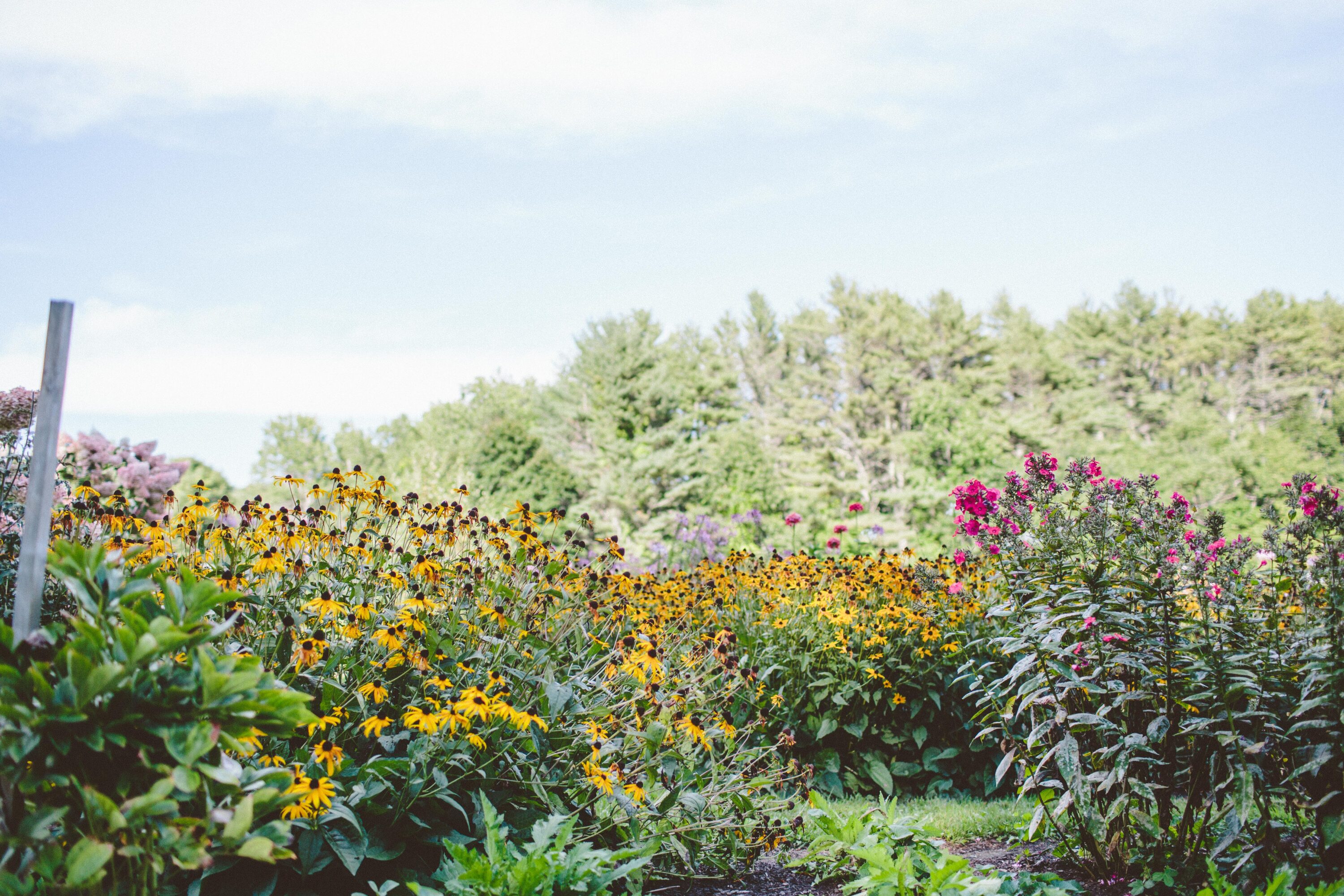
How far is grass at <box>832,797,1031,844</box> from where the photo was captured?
10.6ft

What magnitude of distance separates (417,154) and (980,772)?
12.3 metres

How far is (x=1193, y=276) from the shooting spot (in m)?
29.5

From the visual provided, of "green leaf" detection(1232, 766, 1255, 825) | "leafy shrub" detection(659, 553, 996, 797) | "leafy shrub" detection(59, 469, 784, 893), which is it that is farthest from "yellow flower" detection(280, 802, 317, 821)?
"green leaf" detection(1232, 766, 1255, 825)

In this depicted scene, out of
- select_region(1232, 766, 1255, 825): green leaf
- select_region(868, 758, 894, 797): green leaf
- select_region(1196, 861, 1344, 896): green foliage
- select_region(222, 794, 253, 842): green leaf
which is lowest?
select_region(868, 758, 894, 797): green leaf

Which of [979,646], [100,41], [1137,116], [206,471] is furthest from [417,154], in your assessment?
[206,471]

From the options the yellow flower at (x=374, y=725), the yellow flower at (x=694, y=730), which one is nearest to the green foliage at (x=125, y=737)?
the yellow flower at (x=374, y=725)

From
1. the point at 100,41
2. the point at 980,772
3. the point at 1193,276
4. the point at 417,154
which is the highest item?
the point at 1193,276

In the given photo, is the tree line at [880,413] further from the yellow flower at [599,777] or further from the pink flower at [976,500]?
the yellow flower at [599,777]

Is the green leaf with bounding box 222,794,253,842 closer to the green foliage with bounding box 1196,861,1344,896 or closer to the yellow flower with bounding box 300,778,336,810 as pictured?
the yellow flower with bounding box 300,778,336,810

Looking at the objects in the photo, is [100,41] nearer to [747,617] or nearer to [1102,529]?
[747,617]

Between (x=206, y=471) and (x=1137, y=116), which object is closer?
(x=1137, y=116)

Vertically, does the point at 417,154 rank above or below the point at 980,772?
above

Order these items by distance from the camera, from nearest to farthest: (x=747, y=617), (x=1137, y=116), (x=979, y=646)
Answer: (x=979, y=646)
(x=747, y=617)
(x=1137, y=116)

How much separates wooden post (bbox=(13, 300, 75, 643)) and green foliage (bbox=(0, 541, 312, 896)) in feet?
0.27
